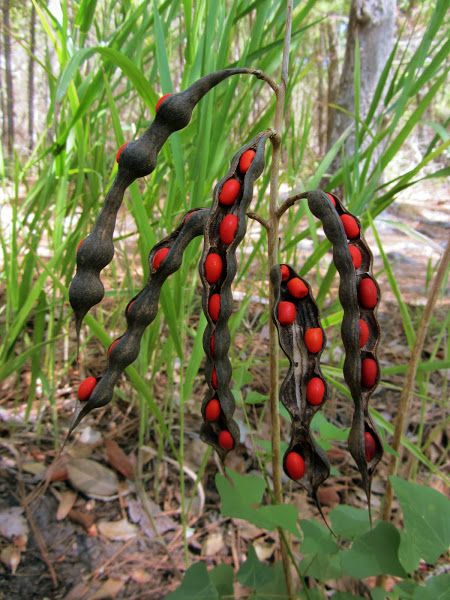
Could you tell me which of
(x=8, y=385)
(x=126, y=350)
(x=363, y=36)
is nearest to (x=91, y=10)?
(x=126, y=350)

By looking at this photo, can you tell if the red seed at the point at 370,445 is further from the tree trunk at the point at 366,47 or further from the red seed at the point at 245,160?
the tree trunk at the point at 366,47

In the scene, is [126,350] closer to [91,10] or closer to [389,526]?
[389,526]

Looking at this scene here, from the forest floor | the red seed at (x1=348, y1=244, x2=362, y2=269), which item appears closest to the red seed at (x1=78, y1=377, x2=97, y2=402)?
the red seed at (x1=348, y1=244, x2=362, y2=269)

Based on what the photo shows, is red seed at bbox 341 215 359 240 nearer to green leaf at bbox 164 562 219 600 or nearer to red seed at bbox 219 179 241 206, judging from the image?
red seed at bbox 219 179 241 206

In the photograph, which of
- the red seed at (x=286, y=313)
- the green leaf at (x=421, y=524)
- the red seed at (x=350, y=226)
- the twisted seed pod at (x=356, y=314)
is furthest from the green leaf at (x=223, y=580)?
the red seed at (x=350, y=226)

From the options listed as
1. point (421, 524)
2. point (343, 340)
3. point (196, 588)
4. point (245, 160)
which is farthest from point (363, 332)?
point (196, 588)
